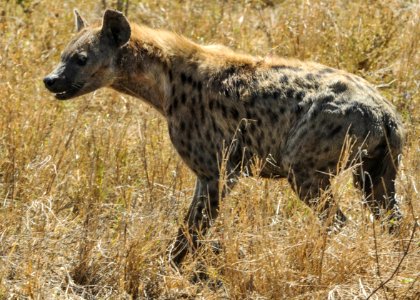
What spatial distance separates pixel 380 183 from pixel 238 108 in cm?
90

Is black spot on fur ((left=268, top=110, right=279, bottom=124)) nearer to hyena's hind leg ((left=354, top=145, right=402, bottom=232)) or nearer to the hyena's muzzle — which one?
hyena's hind leg ((left=354, top=145, right=402, bottom=232))

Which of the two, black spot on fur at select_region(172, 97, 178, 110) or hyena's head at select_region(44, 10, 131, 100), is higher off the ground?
hyena's head at select_region(44, 10, 131, 100)

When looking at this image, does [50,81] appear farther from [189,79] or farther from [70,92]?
[189,79]

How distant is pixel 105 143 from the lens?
6.91 metres

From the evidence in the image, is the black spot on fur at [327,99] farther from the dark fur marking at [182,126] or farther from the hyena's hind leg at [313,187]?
the dark fur marking at [182,126]

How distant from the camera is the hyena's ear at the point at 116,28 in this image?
243 inches

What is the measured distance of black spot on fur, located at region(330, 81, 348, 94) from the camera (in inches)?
222

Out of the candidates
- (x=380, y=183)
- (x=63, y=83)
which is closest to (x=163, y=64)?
(x=63, y=83)

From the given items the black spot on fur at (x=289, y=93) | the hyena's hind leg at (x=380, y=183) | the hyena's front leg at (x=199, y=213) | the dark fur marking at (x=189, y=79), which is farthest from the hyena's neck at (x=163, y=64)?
the hyena's hind leg at (x=380, y=183)

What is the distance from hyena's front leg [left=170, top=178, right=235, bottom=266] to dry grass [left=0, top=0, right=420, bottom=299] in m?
0.09

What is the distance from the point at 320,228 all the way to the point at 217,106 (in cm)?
123

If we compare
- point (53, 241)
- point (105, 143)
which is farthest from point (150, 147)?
point (53, 241)

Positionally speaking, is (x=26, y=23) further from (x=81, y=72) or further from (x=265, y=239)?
(x=265, y=239)

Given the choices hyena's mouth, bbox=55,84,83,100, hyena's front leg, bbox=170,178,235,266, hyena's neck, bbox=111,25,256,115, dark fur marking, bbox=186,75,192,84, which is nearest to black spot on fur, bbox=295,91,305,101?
hyena's neck, bbox=111,25,256,115
